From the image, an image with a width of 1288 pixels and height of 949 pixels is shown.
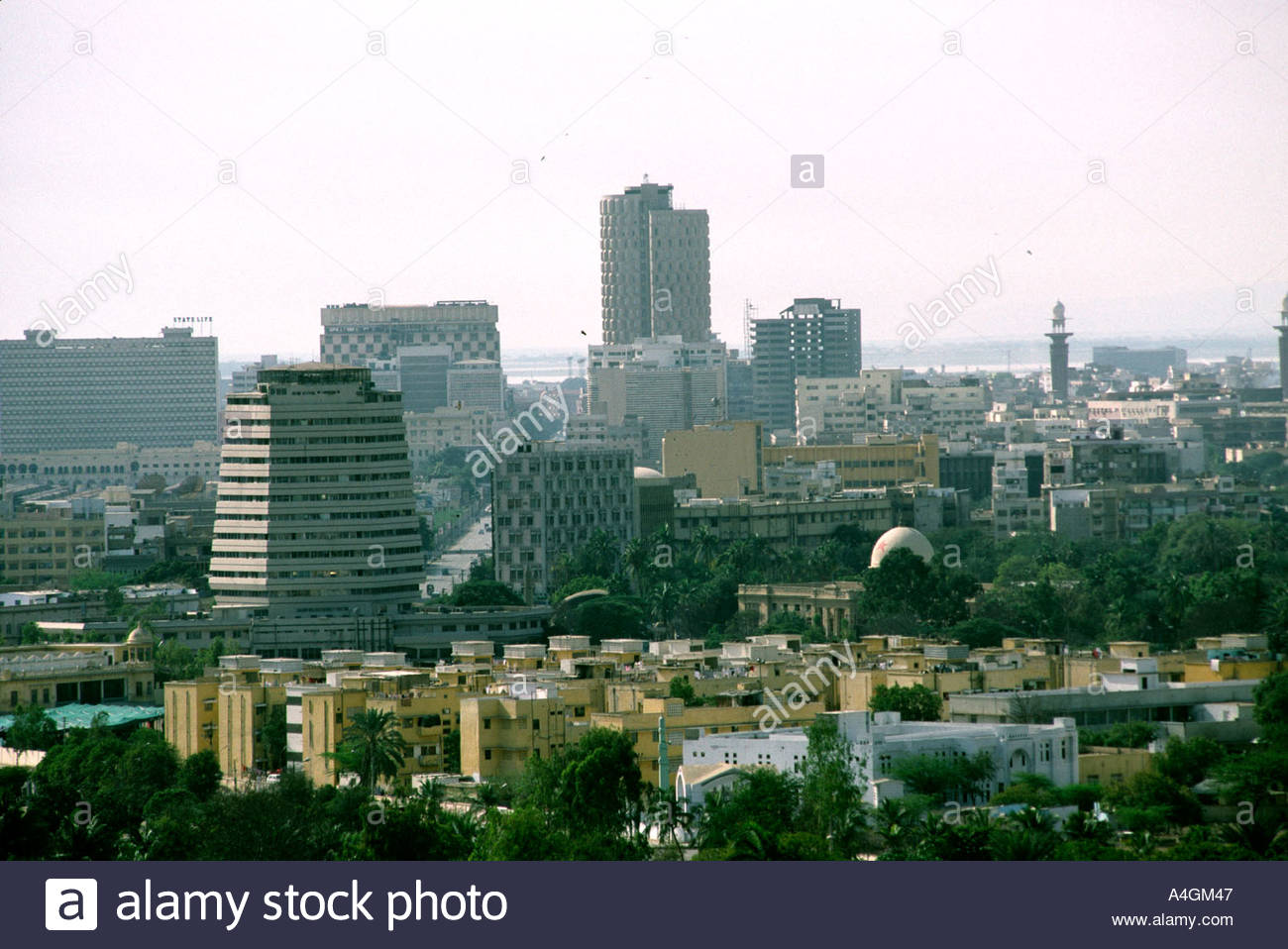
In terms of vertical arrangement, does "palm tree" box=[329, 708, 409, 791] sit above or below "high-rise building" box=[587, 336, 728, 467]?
below

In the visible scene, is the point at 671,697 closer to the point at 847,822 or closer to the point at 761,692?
the point at 761,692

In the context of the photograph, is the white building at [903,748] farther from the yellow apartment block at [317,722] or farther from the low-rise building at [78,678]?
the low-rise building at [78,678]

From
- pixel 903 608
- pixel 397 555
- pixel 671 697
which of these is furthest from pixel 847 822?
pixel 397 555

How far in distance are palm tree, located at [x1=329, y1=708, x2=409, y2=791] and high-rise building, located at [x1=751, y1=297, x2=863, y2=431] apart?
9488cm

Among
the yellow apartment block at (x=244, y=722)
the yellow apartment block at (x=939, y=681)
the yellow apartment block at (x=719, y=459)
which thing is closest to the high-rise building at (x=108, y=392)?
the yellow apartment block at (x=719, y=459)

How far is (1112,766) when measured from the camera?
100ft

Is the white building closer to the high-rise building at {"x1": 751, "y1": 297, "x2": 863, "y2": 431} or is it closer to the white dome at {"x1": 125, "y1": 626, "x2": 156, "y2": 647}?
the white dome at {"x1": 125, "y1": 626, "x2": 156, "y2": 647}

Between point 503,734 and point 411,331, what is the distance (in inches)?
4497

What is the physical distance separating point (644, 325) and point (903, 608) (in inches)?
3542

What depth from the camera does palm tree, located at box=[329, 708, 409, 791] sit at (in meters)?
31.4

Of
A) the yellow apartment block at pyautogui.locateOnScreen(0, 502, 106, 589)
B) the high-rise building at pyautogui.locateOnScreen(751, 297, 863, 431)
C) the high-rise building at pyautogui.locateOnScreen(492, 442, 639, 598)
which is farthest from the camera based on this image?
the high-rise building at pyautogui.locateOnScreen(751, 297, 863, 431)

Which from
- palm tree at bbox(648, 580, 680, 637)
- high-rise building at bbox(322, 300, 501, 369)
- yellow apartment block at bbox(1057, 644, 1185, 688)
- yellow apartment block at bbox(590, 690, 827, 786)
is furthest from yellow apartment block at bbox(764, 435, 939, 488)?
high-rise building at bbox(322, 300, 501, 369)

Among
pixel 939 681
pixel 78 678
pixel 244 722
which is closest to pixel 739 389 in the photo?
pixel 78 678

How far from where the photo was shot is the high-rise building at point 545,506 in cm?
6178
